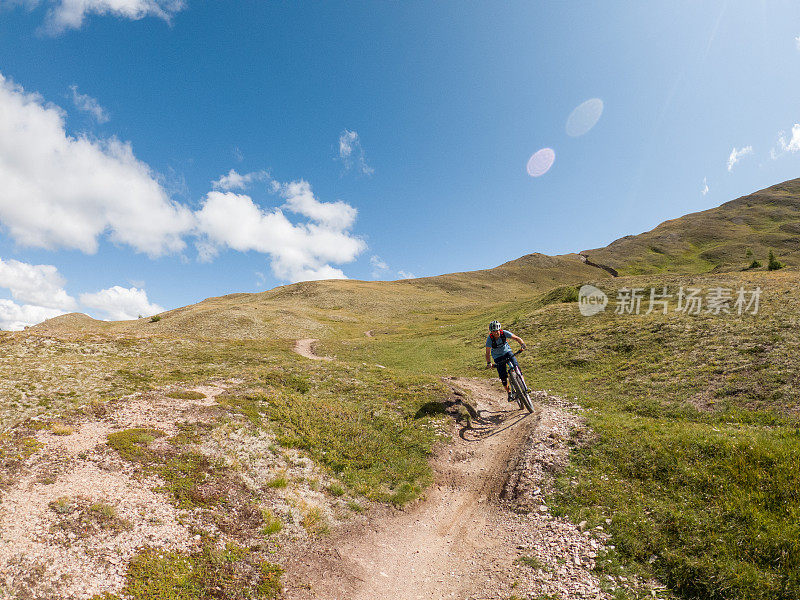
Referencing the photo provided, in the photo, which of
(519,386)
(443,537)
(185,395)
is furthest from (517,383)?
(185,395)

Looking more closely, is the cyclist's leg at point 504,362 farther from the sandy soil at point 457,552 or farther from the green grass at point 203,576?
the green grass at point 203,576

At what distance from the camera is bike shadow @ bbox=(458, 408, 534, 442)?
17344 millimetres

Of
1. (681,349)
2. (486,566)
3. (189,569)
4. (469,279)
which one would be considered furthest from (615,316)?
(469,279)

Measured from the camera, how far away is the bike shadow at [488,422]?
56.9ft

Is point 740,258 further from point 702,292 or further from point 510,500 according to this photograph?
point 510,500

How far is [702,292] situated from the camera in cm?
4031

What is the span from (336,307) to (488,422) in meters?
90.8

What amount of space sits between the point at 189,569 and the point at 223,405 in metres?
9.70

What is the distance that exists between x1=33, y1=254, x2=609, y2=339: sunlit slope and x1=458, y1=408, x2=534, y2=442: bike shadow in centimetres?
4719

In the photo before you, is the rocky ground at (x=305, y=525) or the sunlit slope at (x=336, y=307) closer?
the rocky ground at (x=305, y=525)

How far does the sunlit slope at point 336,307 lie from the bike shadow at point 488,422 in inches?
1858

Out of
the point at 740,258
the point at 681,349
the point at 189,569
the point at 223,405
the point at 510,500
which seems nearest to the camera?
the point at 189,569

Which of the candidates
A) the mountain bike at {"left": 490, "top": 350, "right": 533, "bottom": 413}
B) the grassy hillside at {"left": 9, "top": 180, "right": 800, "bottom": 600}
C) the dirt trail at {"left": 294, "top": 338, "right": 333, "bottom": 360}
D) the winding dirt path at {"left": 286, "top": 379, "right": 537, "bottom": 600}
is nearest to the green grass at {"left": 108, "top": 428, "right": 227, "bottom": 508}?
the grassy hillside at {"left": 9, "top": 180, "right": 800, "bottom": 600}

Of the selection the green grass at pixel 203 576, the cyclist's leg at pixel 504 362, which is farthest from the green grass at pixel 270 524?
the cyclist's leg at pixel 504 362
